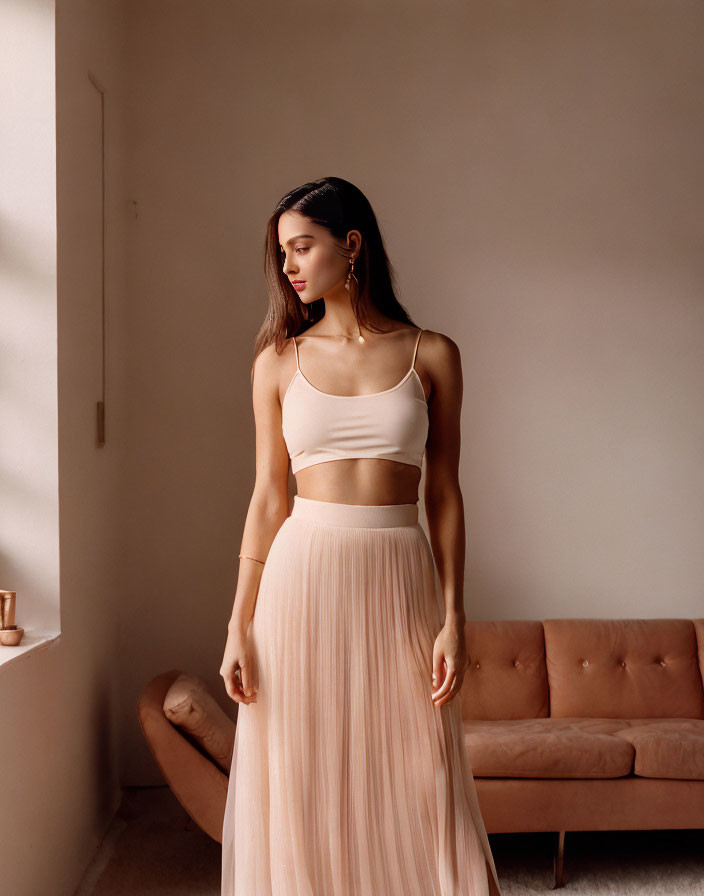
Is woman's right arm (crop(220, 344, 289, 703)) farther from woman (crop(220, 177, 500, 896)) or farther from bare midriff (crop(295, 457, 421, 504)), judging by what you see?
bare midriff (crop(295, 457, 421, 504))

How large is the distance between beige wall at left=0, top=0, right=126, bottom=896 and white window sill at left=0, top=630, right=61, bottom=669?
0.07 ft

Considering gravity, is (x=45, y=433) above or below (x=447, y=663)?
above

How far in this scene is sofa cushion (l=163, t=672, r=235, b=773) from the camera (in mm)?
2656

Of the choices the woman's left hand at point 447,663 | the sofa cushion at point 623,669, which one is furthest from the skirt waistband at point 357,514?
the sofa cushion at point 623,669

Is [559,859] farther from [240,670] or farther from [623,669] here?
[240,670]

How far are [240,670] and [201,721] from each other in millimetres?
975

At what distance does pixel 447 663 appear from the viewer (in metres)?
1.74

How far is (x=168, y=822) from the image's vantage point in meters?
3.17

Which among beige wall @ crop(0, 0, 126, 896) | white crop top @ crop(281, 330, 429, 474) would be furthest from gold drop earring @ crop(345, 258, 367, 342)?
beige wall @ crop(0, 0, 126, 896)

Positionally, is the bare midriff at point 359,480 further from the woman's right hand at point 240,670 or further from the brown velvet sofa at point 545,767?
the brown velvet sofa at point 545,767

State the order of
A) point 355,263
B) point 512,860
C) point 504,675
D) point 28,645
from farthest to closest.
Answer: point 504,675 < point 512,860 < point 28,645 < point 355,263

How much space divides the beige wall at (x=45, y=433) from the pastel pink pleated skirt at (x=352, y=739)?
0.68m

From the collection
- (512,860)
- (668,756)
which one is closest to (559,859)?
(512,860)

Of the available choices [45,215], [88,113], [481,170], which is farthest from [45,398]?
[481,170]
